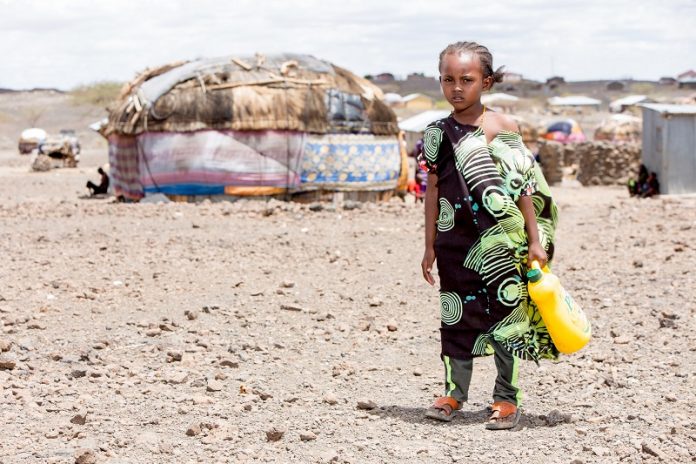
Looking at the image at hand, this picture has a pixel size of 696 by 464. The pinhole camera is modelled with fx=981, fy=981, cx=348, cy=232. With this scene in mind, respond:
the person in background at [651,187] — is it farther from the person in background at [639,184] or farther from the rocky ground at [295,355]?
the rocky ground at [295,355]

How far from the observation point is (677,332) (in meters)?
5.05

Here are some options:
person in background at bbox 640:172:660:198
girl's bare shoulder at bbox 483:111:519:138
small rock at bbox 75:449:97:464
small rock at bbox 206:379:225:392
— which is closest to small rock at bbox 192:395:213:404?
small rock at bbox 206:379:225:392

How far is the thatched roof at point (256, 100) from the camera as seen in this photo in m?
12.2

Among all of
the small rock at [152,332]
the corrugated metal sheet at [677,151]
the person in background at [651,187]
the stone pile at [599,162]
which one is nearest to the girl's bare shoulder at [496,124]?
the small rock at [152,332]

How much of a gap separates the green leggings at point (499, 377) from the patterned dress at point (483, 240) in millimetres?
40

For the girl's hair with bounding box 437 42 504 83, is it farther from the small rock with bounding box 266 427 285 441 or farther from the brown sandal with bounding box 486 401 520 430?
the small rock with bounding box 266 427 285 441

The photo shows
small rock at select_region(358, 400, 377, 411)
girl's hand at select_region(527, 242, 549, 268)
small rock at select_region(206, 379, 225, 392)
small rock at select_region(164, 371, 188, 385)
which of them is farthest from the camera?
small rock at select_region(164, 371, 188, 385)

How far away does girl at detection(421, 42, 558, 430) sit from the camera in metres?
3.49

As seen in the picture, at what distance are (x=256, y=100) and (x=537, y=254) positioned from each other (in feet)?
30.0

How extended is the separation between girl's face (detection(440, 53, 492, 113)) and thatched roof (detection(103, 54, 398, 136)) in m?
8.85

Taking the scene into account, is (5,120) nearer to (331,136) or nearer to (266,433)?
(331,136)

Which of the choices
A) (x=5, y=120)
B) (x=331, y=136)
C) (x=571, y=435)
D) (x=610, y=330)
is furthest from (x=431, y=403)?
(x=5, y=120)

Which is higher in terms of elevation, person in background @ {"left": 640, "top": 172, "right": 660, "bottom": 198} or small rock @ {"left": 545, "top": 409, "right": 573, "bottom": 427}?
person in background @ {"left": 640, "top": 172, "right": 660, "bottom": 198}

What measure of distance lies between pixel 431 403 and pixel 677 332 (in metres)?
1.74
